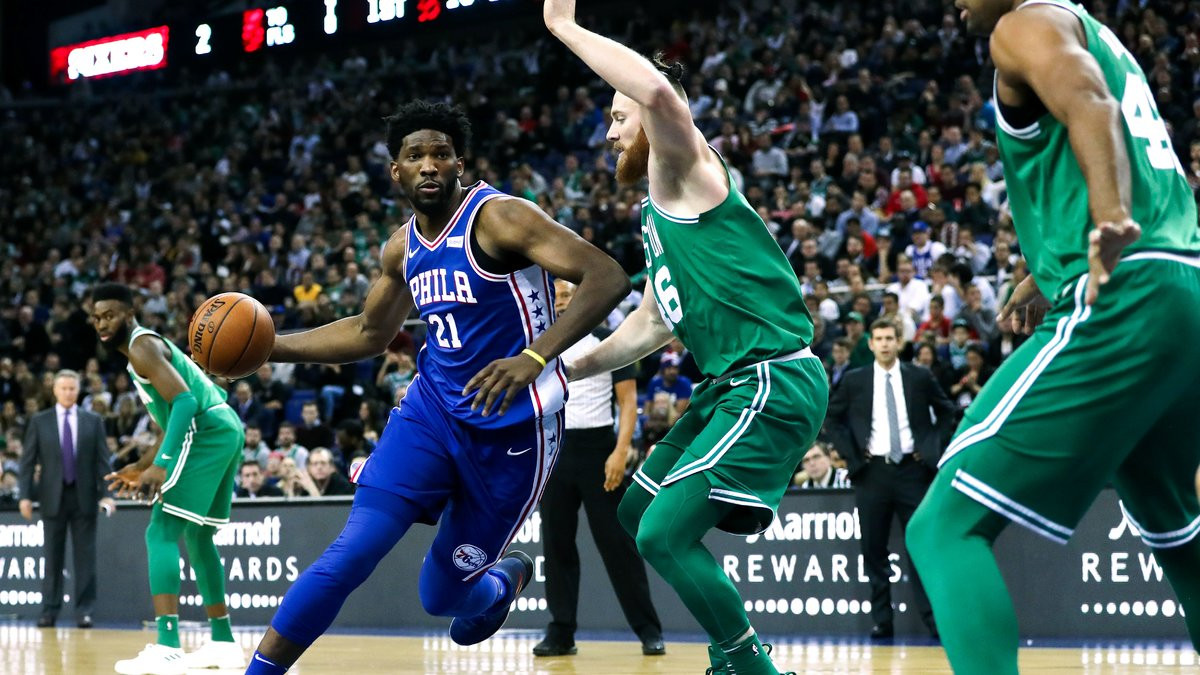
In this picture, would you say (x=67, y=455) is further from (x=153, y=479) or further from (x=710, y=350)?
(x=710, y=350)

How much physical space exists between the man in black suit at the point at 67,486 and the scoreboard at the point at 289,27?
914 centimetres

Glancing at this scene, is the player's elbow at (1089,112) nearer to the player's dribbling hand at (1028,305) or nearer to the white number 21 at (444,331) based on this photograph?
the player's dribbling hand at (1028,305)

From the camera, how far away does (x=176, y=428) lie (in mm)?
7781

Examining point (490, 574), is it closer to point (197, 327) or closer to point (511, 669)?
point (197, 327)

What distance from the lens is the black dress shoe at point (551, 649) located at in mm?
8570

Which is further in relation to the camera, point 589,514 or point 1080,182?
point 589,514

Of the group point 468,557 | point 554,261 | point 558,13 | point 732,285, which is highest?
point 558,13

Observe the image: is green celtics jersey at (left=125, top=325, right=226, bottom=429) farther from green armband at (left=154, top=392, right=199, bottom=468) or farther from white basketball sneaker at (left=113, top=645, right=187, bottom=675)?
white basketball sneaker at (left=113, top=645, right=187, bottom=675)

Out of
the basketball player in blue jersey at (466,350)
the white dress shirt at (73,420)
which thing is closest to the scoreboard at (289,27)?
the white dress shirt at (73,420)

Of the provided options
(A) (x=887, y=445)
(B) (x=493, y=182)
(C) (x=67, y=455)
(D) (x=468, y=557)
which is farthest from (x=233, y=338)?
(B) (x=493, y=182)

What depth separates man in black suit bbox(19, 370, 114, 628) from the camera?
1280 centimetres

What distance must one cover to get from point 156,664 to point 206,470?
1.15 meters

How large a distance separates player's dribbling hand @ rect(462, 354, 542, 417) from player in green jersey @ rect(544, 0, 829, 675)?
0.56 metres

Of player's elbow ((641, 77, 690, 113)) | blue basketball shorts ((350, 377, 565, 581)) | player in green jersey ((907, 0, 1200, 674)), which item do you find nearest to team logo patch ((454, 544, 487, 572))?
blue basketball shorts ((350, 377, 565, 581))
